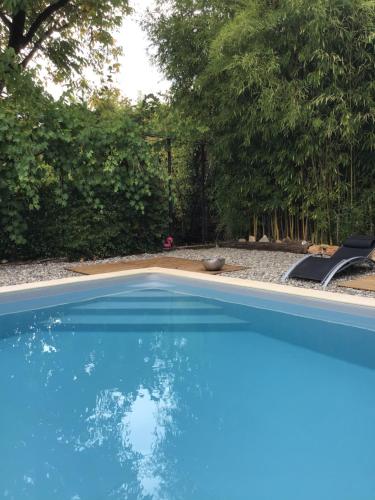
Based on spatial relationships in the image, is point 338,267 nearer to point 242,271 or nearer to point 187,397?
point 242,271

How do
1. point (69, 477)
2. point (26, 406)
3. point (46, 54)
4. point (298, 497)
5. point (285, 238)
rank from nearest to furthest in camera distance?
point (298, 497), point (69, 477), point (26, 406), point (285, 238), point (46, 54)

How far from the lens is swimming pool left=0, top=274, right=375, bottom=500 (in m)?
1.77

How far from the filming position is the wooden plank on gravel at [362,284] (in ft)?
13.0

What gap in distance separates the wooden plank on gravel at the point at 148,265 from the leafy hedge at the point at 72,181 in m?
0.56

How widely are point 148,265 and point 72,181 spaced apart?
143 centimetres

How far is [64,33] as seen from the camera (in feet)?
30.8

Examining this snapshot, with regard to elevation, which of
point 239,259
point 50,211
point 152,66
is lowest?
point 239,259

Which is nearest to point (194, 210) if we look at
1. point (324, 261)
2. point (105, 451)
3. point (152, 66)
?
point (152, 66)

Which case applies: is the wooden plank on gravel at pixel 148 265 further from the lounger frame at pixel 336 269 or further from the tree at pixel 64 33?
the tree at pixel 64 33

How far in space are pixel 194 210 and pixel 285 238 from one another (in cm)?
159

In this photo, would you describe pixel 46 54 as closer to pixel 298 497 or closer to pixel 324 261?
pixel 324 261

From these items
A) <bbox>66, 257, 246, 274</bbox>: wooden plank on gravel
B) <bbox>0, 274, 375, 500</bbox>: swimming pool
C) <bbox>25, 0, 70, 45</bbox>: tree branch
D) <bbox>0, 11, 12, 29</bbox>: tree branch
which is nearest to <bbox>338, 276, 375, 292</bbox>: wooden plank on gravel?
<bbox>0, 274, 375, 500</bbox>: swimming pool

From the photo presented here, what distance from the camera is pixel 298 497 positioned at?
1.65m

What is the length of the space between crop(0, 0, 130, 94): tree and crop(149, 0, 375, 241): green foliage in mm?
2256
